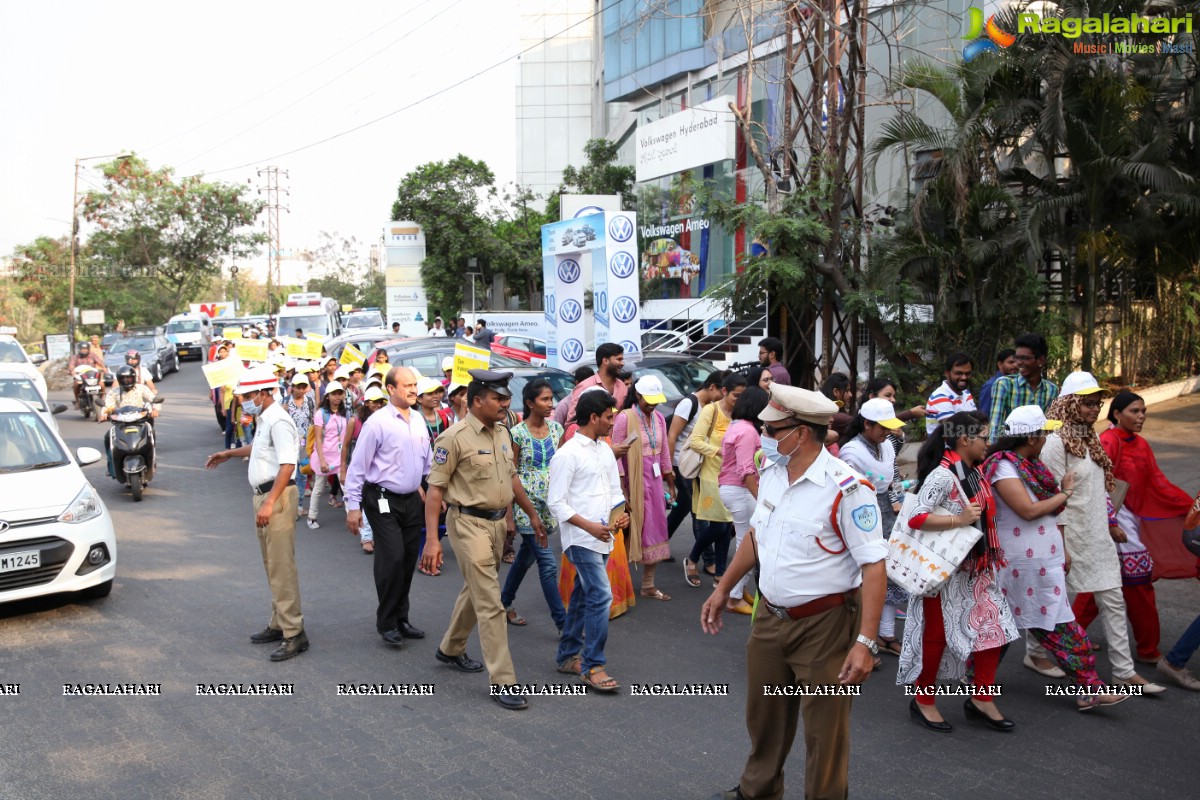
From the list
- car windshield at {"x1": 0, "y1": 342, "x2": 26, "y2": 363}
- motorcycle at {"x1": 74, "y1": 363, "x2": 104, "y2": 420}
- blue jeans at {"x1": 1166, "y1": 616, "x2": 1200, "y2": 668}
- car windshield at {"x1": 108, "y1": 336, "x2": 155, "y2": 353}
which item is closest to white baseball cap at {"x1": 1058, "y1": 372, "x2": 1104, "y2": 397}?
blue jeans at {"x1": 1166, "y1": 616, "x2": 1200, "y2": 668}

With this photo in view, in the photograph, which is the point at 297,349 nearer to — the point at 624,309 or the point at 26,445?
the point at 624,309

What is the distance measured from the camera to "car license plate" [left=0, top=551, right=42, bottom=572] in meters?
6.75

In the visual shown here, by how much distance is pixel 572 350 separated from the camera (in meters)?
17.9

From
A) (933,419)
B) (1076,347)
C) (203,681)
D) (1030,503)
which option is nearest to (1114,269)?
(1076,347)

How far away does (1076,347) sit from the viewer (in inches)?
→ 593

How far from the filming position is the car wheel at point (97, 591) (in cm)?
766

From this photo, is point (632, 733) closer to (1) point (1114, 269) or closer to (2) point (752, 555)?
(2) point (752, 555)

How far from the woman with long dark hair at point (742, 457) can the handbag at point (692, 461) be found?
0.56 metres

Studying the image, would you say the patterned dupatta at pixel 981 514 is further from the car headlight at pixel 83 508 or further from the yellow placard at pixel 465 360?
the car headlight at pixel 83 508

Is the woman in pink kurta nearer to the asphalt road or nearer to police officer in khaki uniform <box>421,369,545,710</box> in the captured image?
the asphalt road

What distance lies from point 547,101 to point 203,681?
200 ft

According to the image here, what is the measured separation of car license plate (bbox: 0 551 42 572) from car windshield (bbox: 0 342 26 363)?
1150 cm

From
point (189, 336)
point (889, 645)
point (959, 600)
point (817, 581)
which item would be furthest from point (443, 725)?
point (189, 336)

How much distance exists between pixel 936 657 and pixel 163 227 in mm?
51667
